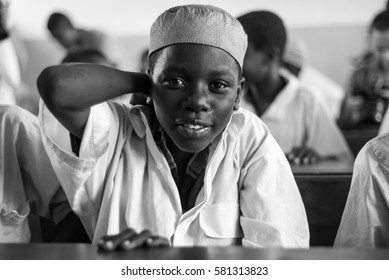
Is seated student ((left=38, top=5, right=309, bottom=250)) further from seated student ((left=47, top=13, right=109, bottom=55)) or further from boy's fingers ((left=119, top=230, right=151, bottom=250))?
seated student ((left=47, top=13, right=109, bottom=55))

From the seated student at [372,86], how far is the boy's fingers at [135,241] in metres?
1.91

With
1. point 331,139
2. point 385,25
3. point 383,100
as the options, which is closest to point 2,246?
point 331,139

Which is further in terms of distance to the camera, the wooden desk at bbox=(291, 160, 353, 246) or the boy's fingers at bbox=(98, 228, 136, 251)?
the wooden desk at bbox=(291, 160, 353, 246)

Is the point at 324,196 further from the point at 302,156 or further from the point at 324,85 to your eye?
the point at 324,85

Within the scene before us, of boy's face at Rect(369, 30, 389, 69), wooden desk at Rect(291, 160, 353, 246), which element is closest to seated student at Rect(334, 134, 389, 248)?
wooden desk at Rect(291, 160, 353, 246)

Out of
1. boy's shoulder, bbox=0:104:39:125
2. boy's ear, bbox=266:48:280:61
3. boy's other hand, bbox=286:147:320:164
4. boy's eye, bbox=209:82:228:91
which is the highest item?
boy's eye, bbox=209:82:228:91

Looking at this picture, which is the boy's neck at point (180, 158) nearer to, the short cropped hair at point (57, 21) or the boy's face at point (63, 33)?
the boy's face at point (63, 33)

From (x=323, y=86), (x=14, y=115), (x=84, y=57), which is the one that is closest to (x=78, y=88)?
(x=14, y=115)

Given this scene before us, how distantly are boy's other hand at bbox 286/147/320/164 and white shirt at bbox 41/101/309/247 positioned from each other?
669 millimetres

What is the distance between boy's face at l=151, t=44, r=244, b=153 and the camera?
855 millimetres

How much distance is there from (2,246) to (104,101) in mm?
328

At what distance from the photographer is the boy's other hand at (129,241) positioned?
2.14 ft

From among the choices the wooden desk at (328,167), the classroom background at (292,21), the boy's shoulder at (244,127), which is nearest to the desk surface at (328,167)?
the wooden desk at (328,167)
